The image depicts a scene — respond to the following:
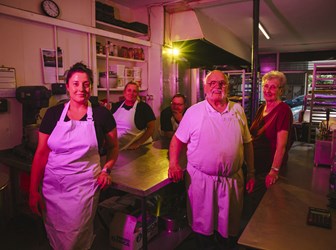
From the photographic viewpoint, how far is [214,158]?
1854 millimetres

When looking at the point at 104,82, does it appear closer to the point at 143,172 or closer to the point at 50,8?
the point at 50,8

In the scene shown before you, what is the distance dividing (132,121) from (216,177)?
1278 millimetres

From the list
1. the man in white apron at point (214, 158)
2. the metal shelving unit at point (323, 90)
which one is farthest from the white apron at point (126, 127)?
the metal shelving unit at point (323, 90)

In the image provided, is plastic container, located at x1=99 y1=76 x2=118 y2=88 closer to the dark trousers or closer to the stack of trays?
the dark trousers

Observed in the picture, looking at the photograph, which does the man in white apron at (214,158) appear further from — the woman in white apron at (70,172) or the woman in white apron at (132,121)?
the woman in white apron at (132,121)

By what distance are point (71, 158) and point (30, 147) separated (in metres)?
1.00

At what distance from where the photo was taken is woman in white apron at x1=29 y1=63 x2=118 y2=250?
5.71ft

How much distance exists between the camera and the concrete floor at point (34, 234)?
2.56 meters

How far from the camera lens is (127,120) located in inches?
114

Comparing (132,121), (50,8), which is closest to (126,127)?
(132,121)

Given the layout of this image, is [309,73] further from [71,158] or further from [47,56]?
[71,158]

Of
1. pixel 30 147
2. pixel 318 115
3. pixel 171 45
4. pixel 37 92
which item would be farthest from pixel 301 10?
pixel 30 147

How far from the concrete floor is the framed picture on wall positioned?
143 centimetres

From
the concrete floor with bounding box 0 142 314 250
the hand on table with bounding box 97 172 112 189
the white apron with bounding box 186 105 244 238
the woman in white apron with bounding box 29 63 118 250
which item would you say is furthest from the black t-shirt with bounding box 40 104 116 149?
the concrete floor with bounding box 0 142 314 250
